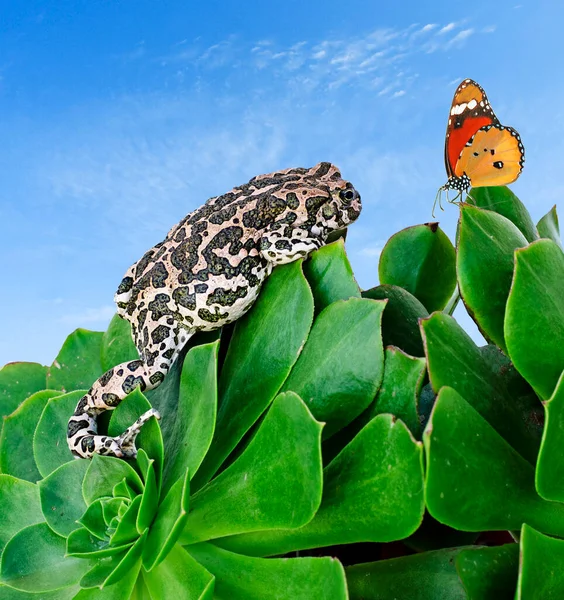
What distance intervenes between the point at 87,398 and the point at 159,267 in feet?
0.98

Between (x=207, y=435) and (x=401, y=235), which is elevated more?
(x=401, y=235)

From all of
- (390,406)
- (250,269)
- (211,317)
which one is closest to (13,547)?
(211,317)

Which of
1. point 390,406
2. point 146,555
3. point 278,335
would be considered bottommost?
point 146,555

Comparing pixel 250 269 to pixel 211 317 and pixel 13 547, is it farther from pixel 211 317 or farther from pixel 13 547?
pixel 13 547

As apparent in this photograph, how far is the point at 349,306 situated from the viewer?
78cm

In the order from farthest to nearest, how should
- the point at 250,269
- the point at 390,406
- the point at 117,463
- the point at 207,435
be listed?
the point at 250,269
the point at 117,463
the point at 207,435
the point at 390,406

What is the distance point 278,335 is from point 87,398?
0.50m

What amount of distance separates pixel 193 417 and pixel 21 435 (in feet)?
1.75

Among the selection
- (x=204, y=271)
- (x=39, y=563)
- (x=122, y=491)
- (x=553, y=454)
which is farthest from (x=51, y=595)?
(x=553, y=454)

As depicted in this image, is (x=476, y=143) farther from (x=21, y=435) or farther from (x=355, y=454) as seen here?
(x=21, y=435)

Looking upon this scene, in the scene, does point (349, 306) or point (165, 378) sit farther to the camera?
point (165, 378)

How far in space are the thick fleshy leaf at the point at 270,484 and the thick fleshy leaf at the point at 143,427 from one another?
0.33 feet

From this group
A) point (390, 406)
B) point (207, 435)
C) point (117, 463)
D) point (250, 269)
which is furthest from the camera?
point (250, 269)

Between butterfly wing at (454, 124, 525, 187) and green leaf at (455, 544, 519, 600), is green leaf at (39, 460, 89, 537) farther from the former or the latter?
butterfly wing at (454, 124, 525, 187)
